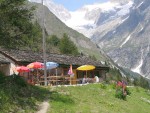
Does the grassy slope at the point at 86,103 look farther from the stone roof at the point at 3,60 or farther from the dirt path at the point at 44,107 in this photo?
the stone roof at the point at 3,60

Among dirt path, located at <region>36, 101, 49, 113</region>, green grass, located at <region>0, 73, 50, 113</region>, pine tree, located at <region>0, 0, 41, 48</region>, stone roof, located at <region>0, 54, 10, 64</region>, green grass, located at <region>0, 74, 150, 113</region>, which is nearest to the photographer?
green grass, located at <region>0, 73, 50, 113</region>

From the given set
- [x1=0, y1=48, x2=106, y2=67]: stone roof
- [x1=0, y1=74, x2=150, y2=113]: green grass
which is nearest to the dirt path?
[x1=0, y1=74, x2=150, y2=113]: green grass

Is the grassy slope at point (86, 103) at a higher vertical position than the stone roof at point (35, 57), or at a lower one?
lower

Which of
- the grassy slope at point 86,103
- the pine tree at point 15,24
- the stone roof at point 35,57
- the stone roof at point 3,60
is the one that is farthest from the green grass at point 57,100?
the stone roof at point 35,57

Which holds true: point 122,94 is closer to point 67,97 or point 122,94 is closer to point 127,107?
point 127,107

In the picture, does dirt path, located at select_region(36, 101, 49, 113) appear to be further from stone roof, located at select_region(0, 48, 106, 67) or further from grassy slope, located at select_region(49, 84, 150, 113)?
stone roof, located at select_region(0, 48, 106, 67)

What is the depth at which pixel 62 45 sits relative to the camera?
517 feet

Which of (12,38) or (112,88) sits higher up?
(12,38)

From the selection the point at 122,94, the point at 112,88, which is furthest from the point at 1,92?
the point at 112,88

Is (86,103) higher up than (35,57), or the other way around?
(35,57)

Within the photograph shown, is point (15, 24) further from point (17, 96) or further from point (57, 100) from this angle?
point (57, 100)

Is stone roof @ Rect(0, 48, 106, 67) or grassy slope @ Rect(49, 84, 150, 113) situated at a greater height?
stone roof @ Rect(0, 48, 106, 67)

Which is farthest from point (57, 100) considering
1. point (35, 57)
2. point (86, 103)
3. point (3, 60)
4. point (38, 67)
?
point (35, 57)

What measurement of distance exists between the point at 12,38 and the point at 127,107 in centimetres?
1404
